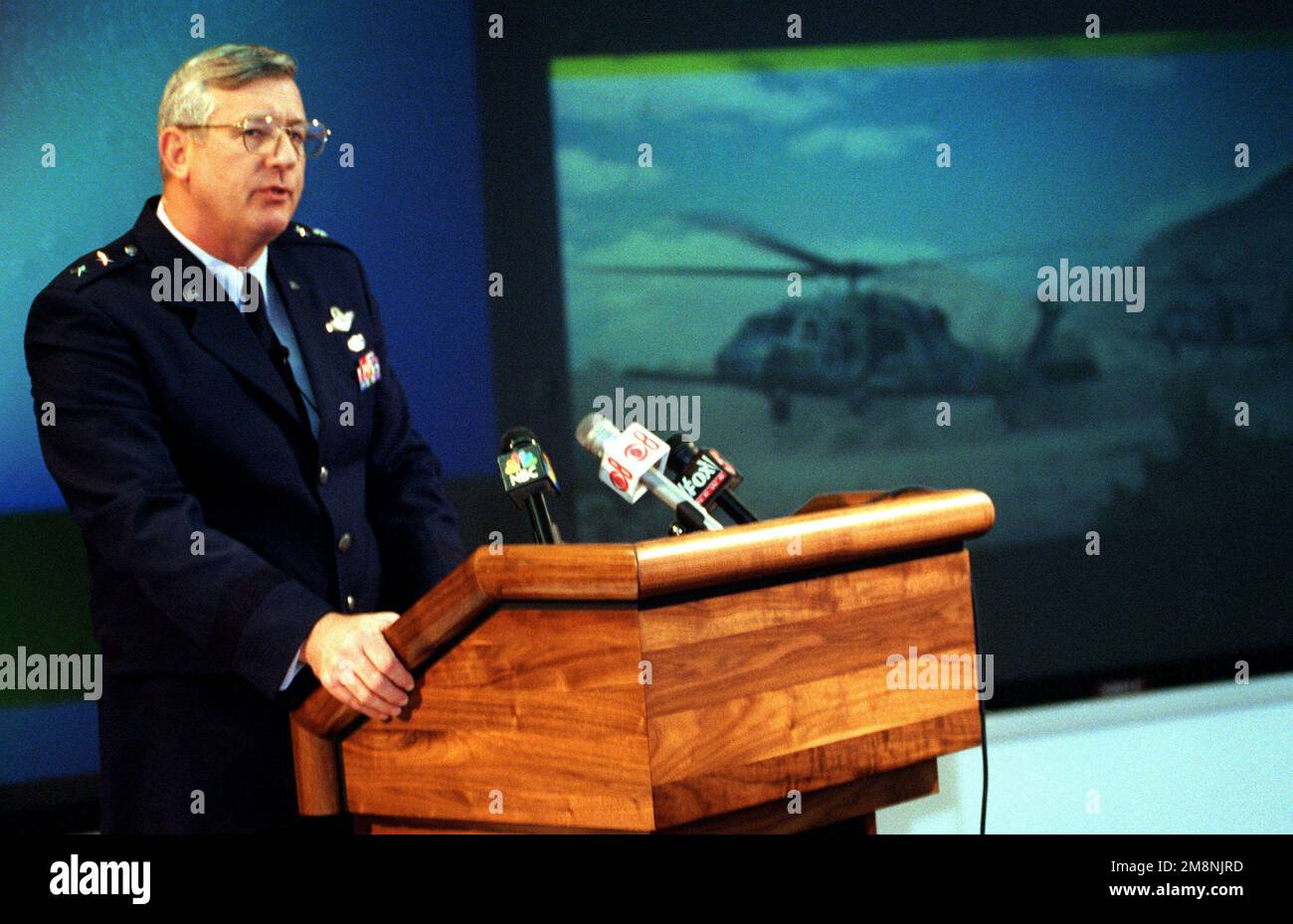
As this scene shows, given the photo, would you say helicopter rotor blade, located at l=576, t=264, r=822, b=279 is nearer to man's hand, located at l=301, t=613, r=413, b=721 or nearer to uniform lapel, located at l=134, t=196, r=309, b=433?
uniform lapel, located at l=134, t=196, r=309, b=433

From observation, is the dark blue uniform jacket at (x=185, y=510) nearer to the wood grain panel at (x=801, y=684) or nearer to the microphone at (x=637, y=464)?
the microphone at (x=637, y=464)

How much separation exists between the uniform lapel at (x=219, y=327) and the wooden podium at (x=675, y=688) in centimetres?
48

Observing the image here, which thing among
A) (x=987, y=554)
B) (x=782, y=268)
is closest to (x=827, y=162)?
(x=782, y=268)

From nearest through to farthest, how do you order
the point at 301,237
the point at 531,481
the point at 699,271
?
the point at 531,481 < the point at 301,237 < the point at 699,271

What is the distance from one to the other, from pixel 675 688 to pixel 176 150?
111 centimetres

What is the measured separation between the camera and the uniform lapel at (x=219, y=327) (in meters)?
1.93

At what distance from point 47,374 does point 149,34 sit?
105cm

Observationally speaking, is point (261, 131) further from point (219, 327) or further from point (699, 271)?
point (699, 271)

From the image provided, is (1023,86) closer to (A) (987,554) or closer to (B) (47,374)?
(A) (987,554)

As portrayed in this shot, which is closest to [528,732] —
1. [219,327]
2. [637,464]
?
[637,464]

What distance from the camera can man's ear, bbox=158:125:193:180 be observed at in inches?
79.0

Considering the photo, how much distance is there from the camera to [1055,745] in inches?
128

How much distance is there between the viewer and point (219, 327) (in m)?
1.95

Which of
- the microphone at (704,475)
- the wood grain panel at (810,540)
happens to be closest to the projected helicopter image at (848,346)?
the microphone at (704,475)
